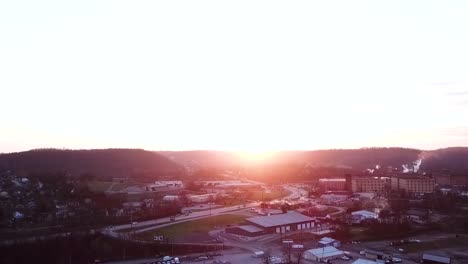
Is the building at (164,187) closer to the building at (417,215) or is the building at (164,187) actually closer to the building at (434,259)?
the building at (417,215)

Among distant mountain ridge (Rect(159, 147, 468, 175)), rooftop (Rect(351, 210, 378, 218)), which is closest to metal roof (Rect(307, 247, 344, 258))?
rooftop (Rect(351, 210, 378, 218))

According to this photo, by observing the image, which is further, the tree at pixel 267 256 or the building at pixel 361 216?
the building at pixel 361 216

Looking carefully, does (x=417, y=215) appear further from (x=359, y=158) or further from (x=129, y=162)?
(x=359, y=158)

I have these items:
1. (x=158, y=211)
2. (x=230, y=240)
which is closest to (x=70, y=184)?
(x=158, y=211)

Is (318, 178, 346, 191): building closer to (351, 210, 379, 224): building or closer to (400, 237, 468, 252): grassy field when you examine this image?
(351, 210, 379, 224): building

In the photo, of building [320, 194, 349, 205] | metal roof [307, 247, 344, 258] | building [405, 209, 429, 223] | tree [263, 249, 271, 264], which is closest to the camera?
tree [263, 249, 271, 264]

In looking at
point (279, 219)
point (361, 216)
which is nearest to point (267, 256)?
point (279, 219)

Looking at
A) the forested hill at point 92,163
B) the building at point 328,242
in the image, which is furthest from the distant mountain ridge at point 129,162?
the building at point 328,242
